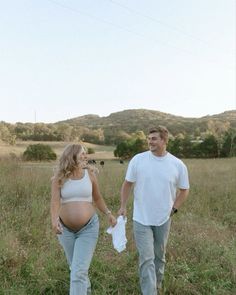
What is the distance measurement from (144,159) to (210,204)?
5.18 m

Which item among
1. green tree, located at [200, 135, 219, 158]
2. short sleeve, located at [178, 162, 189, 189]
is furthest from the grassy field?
green tree, located at [200, 135, 219, 158]

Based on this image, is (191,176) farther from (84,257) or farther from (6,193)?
(84,257)

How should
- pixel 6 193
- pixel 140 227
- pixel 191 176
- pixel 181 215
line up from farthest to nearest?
pixel 191 176
pixel 6 193
pixel 181 215
pixel 140 227

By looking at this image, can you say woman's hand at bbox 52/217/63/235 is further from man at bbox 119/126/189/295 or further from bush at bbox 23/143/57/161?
bush at bbox 23/143/57/161

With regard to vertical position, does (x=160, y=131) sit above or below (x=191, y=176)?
above

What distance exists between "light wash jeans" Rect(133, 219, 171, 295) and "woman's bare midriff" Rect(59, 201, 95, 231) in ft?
2.36

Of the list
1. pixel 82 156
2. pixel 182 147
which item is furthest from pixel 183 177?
pixel 182 147

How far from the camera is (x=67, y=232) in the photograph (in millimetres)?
3865

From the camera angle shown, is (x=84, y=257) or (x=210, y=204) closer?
(x=84, y=257)

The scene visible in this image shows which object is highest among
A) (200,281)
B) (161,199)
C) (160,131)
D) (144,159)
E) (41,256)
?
(160,131)

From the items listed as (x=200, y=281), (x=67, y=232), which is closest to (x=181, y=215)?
(x=200, y=281)

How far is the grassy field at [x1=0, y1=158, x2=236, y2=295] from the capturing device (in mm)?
4598

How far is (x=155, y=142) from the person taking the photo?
4344 mm

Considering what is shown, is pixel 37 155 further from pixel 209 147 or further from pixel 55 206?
pixel 209 147
